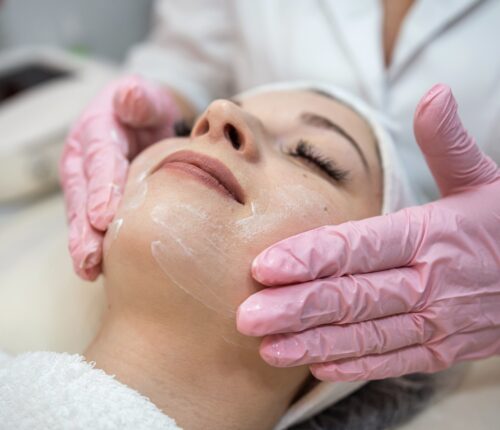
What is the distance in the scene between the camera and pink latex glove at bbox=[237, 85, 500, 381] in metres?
0.85

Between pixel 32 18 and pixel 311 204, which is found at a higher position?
pixel 32 18

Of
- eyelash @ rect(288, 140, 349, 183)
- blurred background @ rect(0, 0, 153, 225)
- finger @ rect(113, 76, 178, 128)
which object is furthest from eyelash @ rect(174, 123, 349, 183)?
blurred background @ rect(0, 0, 153, 225)

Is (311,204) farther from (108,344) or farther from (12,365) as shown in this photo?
(12,365)

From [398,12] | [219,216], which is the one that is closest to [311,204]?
[219,216]

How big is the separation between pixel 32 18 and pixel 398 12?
1.48 metres

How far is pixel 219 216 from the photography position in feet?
2.79

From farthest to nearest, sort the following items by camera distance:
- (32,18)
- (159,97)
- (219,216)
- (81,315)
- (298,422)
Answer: (32,18) < (159,97) < (81,315) < (298,422) < (219,216)

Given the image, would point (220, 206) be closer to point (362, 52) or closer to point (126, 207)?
point (126, 207)

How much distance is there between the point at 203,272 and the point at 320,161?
1.04 feet

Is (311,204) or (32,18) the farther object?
(32,18)

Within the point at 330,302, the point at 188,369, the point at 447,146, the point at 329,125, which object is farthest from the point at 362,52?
the point at 188,369

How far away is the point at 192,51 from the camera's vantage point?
175cm

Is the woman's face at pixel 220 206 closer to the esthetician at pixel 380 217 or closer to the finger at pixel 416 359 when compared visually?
the esthetician at pixel 380 217

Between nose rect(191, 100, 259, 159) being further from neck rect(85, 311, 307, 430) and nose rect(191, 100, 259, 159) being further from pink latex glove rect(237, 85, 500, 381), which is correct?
neck rect(85, 311, 307, 430)
